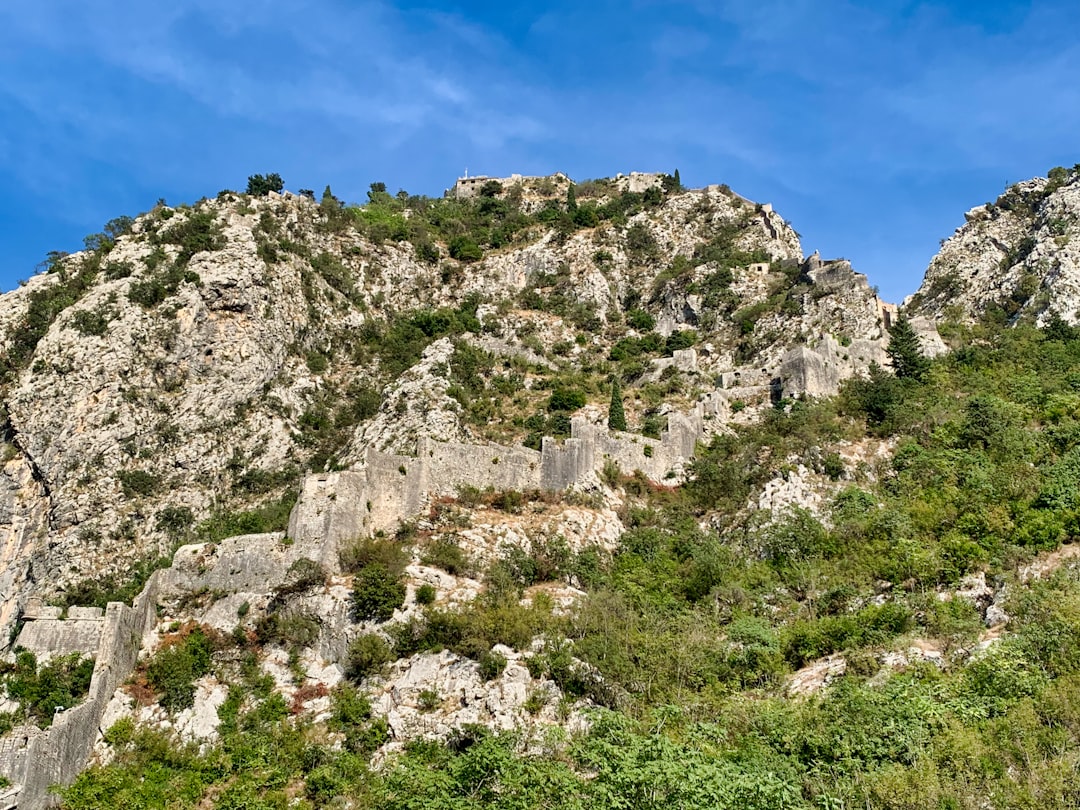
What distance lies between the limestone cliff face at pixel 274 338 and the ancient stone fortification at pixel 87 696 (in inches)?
310

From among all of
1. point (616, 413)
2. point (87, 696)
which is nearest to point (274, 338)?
point (616, 413)

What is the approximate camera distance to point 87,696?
2827 cm

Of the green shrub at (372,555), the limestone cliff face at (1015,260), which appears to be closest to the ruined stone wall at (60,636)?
the green shrub at (372,555)

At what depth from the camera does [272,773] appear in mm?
25141

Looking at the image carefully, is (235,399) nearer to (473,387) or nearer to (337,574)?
(473,387)

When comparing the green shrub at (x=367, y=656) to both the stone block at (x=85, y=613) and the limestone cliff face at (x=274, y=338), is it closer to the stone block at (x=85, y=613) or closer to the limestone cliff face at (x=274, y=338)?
the stone block at (x=85, y=613)

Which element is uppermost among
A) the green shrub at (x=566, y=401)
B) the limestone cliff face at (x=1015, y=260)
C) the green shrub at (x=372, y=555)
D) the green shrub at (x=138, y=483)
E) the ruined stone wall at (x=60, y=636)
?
the limestone cliff face at (x=1015, y=260)

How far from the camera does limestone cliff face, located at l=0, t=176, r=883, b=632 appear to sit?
41.1 m

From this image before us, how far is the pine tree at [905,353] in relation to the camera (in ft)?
143

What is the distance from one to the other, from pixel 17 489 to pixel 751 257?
41551 mm

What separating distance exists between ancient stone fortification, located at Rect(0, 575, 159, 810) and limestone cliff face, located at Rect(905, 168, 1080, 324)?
134 ft

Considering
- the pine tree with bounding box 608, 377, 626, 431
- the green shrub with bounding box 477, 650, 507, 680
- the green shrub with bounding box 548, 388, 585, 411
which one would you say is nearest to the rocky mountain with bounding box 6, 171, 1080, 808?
the pine tree with bounding box 608, 377, 626, 431

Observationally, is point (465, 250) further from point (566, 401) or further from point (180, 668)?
point (180, 668)

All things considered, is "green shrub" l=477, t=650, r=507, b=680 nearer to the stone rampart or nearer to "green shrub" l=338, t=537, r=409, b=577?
"green shrub" l=338, t=537, r=409, b=577
